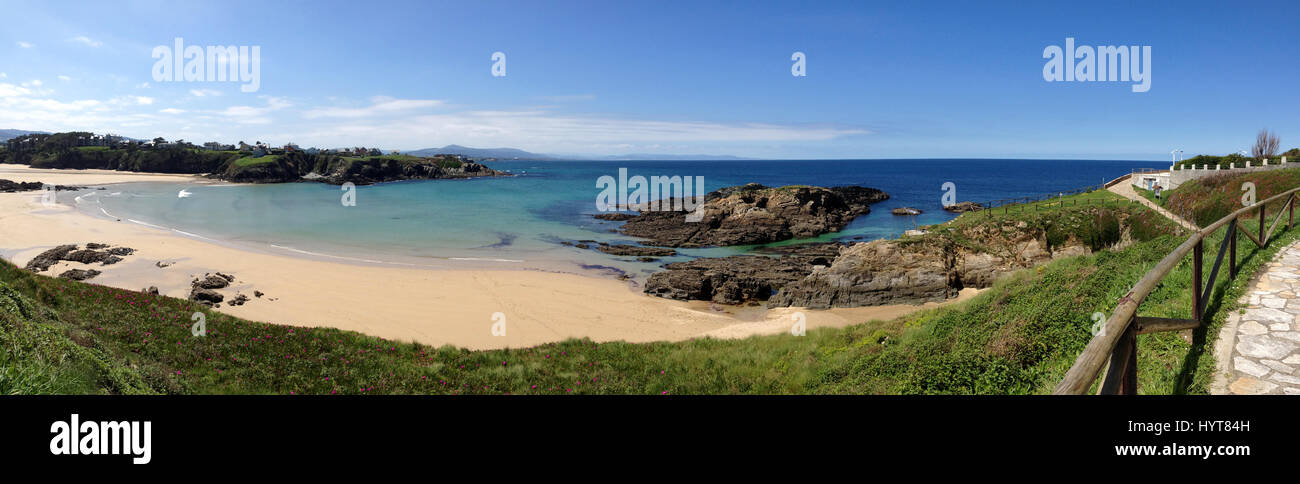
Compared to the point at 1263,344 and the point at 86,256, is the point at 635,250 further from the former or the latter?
the point at 1263,344

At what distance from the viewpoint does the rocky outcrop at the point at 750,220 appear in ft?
157

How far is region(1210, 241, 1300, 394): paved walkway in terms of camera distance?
5.23 meters

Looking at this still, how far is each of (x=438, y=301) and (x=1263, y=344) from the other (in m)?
26.3

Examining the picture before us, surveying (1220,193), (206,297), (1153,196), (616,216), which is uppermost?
(1153,196)

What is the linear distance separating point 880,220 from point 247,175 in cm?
12221

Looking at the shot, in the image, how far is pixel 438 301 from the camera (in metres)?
26.2

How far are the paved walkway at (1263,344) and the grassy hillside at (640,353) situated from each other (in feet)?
0.57

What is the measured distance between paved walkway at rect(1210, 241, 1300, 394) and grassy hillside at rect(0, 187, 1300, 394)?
0.17m

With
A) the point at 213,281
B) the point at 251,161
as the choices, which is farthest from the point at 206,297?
the point at 251,161

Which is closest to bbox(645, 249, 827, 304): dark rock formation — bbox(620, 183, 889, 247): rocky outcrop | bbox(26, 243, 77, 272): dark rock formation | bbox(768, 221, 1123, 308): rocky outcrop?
bbox(768, 221, 1123, 308): rocky outcrop

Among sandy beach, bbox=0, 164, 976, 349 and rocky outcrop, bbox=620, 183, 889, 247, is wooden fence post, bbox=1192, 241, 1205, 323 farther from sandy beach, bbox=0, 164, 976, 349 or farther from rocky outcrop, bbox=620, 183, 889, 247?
rocky outcrop, bbox=620, 183, 889, 247

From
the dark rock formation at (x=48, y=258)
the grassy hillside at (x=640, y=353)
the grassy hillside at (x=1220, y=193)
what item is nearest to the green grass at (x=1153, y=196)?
the grassy hillside at (x=1220, y=193)
